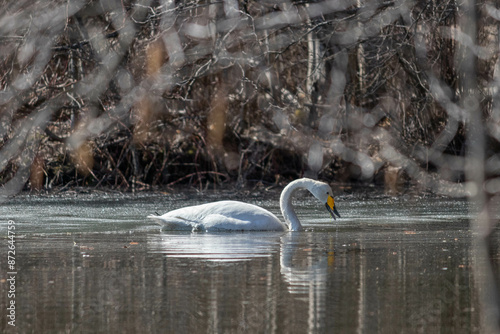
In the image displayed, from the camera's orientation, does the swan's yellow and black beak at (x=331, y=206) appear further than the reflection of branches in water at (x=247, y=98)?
No

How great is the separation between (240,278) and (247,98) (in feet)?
34.4

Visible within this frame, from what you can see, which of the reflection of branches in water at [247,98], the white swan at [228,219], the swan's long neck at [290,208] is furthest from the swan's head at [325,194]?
the reflection of branches in water at [247,98]

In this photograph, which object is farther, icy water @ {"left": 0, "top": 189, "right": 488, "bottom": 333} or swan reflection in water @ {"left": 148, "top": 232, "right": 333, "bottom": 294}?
swan reflection in water @ {"left": 148, "top": 232, "right": 333, "bottom": 294}

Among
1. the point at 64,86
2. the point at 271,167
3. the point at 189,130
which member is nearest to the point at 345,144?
the point at 271,167

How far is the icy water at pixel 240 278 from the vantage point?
538 centimetres

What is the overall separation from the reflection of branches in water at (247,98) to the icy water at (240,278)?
4.15 meters

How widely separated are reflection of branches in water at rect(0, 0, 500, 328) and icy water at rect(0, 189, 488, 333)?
4148 mm

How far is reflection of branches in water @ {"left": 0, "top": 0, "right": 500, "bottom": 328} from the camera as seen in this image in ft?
48.5

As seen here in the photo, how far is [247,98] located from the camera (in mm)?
17016

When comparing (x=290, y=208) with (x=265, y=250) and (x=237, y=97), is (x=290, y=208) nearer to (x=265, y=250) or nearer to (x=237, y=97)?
(x=265, y=250)

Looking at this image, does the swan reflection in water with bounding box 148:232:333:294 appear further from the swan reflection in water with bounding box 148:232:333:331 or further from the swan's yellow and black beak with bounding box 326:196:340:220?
the swan's yellow and black beak with bounding box 326:196:340:220

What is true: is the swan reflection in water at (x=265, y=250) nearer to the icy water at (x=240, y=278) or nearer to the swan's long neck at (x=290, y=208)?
the icy water at (x=240, y=278)

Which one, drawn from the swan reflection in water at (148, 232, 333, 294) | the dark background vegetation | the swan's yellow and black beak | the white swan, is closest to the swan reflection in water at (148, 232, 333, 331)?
the swan reflection in water at (148, 232, 333, 294)

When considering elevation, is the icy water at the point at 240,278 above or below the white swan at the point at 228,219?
below
